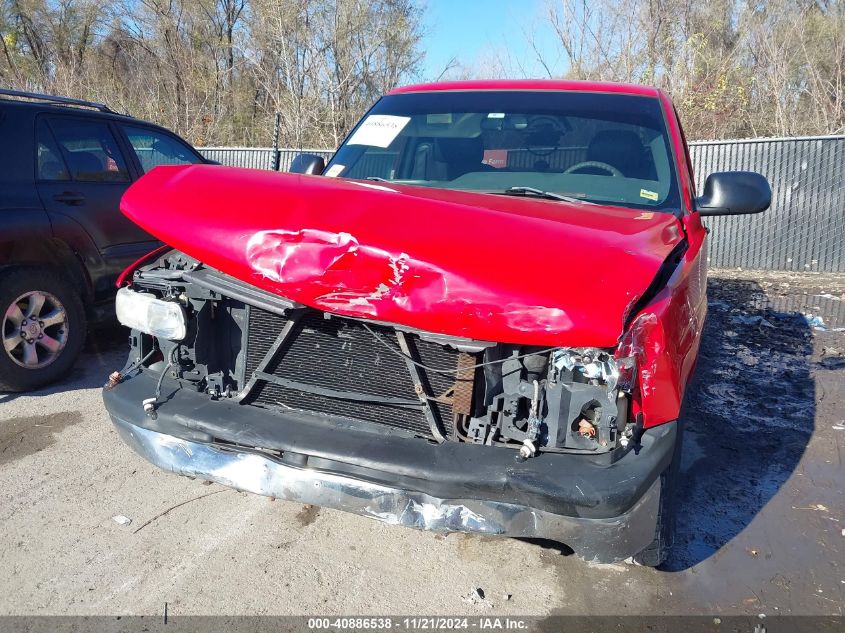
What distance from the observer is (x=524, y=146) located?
3.43 metres

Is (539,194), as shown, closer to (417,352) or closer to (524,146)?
(524,146)

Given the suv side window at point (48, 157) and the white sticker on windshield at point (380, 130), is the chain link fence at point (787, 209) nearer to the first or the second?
the white sticker on windshield at point (380, 130)

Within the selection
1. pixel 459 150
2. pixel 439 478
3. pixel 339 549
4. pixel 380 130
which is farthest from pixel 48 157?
pixel 439 478

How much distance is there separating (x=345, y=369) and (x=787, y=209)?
31.2ft

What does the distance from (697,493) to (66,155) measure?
452 cm

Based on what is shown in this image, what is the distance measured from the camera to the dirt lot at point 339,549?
2.47 meters

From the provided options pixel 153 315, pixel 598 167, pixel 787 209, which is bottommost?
pixel 153 315

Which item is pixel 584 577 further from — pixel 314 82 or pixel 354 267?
pixel 314 82

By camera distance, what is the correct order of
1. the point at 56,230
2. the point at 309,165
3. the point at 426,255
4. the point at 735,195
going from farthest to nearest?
the point at 56,230, the point at 309,165, the point at 735,195, the point at 426,255

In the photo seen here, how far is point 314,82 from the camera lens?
18.2m

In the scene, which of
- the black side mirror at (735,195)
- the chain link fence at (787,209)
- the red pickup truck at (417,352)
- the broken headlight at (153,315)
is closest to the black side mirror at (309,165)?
the red pickup truck at (417,352)

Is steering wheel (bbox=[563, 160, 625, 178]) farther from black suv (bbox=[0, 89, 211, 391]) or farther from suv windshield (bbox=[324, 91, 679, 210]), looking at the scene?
black suv (bbox=[0, 89, 211, 391])

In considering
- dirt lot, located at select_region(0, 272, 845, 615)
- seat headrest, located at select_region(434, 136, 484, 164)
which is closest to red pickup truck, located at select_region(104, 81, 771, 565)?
dirt lot, located at select_region(0, 272, 845, 615)

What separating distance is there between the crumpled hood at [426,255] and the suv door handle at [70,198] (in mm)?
2361
